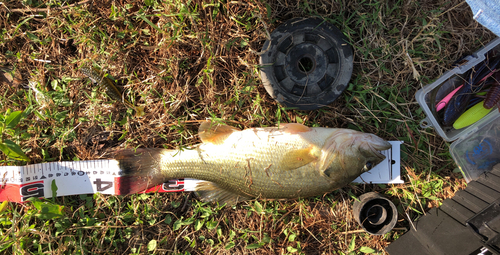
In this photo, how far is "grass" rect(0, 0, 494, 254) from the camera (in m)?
2.82

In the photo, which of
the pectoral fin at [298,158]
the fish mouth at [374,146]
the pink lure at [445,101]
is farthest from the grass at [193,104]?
the pectoral fin at [298,158]

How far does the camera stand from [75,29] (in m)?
2.94

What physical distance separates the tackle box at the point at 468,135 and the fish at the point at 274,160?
2.39ft

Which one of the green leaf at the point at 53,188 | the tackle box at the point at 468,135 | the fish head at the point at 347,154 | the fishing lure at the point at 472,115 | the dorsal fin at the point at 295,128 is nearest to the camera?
the fish head at the point at 347,154

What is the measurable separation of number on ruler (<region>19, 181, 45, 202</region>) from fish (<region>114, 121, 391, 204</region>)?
A: 48.5 inches

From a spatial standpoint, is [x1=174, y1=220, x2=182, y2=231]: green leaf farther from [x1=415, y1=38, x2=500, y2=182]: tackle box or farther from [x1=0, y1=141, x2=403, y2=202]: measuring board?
[x1=415, y1=38, x2=500, y2=182]: tackle box

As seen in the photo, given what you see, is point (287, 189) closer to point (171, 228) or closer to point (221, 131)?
point (221, 131)

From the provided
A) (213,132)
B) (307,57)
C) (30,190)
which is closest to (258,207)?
(213,132)

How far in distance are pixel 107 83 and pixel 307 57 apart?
209cm

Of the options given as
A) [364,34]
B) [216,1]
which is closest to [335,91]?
[364,34]

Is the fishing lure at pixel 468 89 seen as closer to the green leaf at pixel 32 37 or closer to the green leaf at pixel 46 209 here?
the green leaf at pixel 46 209

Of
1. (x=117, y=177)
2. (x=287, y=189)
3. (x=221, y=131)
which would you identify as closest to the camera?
(x=287, y=189)

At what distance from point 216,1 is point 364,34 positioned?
1578 mm

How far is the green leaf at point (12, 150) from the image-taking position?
2.71 meters
